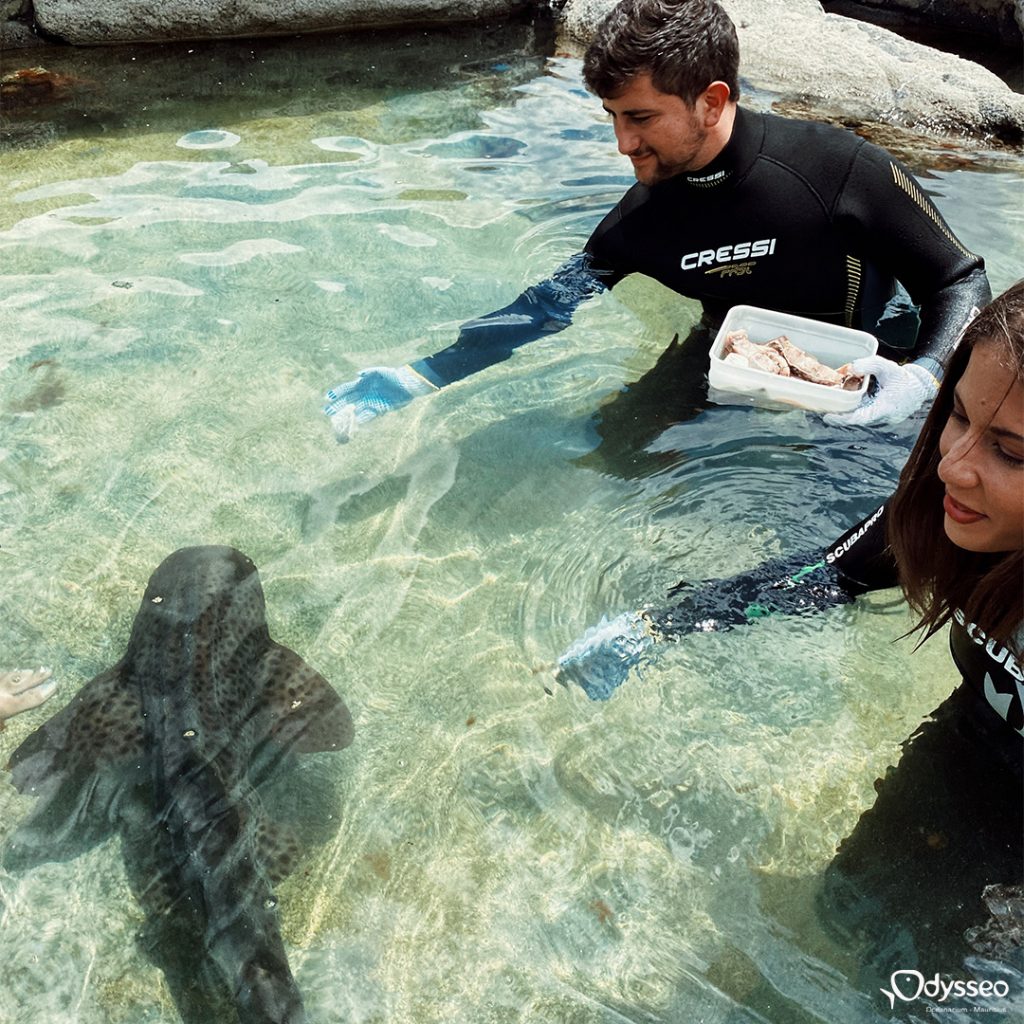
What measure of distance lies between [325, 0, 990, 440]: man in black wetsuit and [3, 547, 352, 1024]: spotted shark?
3.53 ft

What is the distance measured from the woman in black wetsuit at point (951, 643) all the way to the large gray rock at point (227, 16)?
700cm

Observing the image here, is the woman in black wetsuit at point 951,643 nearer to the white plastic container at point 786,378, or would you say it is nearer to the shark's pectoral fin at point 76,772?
the white plastic container at point 786,378

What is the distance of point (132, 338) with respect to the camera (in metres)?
4.81

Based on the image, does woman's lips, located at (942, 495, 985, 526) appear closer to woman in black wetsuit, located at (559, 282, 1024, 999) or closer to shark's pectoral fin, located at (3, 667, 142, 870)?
woman in black wetsuit, located at (559, 282, 1024, 999)

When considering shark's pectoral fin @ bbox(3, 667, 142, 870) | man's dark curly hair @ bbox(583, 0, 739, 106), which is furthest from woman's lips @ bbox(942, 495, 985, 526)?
shark's pectoral fin @ bbox(3, 667, 142, 870)

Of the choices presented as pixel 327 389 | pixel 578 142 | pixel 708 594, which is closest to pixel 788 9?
pixel 578 142

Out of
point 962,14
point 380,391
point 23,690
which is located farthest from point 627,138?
point 962,14

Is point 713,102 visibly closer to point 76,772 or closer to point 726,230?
point 726,230

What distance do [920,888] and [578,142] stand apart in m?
5.27

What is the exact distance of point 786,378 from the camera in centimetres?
353

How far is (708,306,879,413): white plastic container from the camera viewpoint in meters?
3.53

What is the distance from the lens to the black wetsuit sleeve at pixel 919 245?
370 centimetres

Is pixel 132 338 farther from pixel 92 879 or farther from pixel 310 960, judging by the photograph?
pixel 310 960

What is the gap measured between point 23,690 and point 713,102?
320 cm
